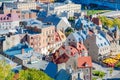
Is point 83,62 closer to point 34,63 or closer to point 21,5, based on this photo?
point 34,63

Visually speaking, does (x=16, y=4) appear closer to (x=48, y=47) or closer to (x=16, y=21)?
(x=16, y=21)

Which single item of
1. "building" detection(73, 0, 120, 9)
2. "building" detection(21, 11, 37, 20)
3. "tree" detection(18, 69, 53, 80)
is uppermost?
"tree" detection(18, 69, 53, 80)

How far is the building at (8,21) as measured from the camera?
62188mm

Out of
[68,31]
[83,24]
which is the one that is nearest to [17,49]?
[68,31]

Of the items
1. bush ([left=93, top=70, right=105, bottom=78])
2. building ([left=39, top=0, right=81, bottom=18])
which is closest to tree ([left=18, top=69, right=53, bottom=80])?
bush ([left=93, top=70, right=105, bottom=78])

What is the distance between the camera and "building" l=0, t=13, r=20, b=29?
62188 millimetres

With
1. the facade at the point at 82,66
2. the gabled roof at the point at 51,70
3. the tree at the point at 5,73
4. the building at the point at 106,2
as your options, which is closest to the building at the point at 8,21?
the facade at the point at 82,66

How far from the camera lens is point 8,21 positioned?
62500mm

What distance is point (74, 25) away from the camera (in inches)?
2491

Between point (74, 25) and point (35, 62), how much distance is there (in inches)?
872

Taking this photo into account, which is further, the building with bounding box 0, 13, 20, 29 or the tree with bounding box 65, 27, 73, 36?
the building with bounding box 0, 13, 20, 29

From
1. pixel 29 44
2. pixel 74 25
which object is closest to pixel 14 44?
pixel 29 44

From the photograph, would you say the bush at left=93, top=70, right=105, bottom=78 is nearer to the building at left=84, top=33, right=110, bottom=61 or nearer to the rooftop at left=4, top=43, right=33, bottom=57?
the building at left=84, top=33, right=110, bottom=61

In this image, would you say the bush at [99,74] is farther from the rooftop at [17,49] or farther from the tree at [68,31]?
the tree at [68,31]
